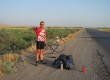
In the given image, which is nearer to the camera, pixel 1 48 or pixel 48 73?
pixel 48 73

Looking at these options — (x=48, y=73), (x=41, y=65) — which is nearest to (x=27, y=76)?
(x=48, y=73)

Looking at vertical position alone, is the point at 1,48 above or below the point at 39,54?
below

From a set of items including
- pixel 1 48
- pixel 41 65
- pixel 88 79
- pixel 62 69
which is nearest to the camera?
pixel 88 79

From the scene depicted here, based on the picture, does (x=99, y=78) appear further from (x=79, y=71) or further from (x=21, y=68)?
(x=21, y=68)

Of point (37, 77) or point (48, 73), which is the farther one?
point (48, 73)

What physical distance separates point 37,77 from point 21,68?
2039 millimetres

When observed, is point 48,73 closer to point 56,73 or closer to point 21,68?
point 56,73

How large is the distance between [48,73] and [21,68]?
5.30ft

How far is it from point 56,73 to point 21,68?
1.86m

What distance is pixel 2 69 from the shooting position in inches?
395

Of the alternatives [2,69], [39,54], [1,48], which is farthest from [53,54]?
[1,48]

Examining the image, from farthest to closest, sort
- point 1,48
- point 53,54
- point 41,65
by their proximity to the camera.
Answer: point 1,48 < point 53,54 < point 41,65

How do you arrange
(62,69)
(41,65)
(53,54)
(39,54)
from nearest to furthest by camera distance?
(62,69), (41,65), (39,54), (53,54)

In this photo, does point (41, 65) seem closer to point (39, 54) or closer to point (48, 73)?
point (39, 54)
